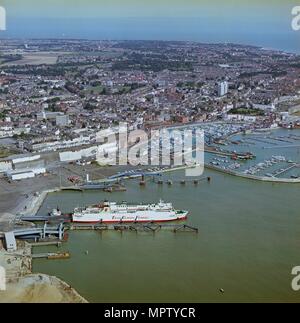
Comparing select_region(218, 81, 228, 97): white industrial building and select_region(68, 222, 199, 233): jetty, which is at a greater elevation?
select_region(218, 81, 228, 97): white industrial building

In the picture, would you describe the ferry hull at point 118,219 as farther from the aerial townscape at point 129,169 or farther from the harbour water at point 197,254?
the harbour water at point 197,254

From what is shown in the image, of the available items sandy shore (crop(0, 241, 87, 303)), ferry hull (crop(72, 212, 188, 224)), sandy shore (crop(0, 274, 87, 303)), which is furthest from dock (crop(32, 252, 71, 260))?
ferry hull (crop(72, 212, 188, 224))

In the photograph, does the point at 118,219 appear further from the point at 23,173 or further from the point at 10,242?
the point at 23,173

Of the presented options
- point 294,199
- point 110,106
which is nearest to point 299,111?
point 110,106

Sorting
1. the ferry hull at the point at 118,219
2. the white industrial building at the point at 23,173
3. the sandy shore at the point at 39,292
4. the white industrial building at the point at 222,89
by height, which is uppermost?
the white industrial building at the point at 222,89

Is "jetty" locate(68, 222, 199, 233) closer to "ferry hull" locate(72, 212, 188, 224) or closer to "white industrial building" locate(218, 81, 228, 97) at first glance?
"ferry hull" locate(72, 212, 188, 224)

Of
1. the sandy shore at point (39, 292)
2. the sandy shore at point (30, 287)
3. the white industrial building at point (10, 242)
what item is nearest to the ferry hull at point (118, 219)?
the white industrial building at point (10, 242)
